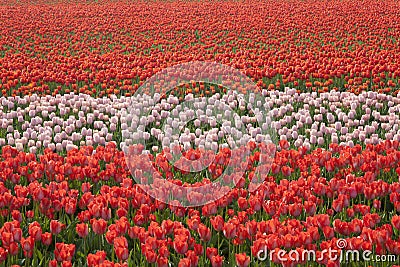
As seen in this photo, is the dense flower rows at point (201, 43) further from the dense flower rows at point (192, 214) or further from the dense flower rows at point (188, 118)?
the dense flower rows at point (192, 214)

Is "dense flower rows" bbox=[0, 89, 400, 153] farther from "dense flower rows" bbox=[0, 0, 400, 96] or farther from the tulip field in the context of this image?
"dense flower rows" bbox=[0, 0, 400, 96]

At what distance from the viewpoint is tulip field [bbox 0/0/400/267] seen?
3.92 meters

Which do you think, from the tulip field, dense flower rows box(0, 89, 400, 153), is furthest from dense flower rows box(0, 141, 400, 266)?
dense flower rows box(0, 89, 400, 153)

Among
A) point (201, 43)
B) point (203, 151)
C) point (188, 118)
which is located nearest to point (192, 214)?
point (203, 151)

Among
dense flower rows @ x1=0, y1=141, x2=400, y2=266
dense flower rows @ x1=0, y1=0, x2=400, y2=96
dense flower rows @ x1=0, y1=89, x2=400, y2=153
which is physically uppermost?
dense flower rows @ x1=0, y1=0, x2=400, y2=96

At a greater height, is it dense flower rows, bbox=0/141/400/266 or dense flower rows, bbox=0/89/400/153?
dense flower rows, bbox=0/89/400/153

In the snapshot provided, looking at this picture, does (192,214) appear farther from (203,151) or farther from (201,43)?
(201,43)

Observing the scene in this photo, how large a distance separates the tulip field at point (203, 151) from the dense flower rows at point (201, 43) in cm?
8

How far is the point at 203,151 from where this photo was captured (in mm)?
6445

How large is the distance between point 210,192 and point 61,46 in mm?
12249

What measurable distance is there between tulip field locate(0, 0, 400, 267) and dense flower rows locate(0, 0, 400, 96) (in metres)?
0.08

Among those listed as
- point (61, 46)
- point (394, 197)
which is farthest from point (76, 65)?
point (394, 197)

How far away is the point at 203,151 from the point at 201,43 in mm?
10619

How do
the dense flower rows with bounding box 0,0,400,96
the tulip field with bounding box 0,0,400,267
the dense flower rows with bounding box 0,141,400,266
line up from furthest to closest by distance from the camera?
the dense flower rows with bounding box 0,0,400,96
the tulip field with bounding box 0,0,400,267
the dense flower rows with bounding box 0,141,400,266
